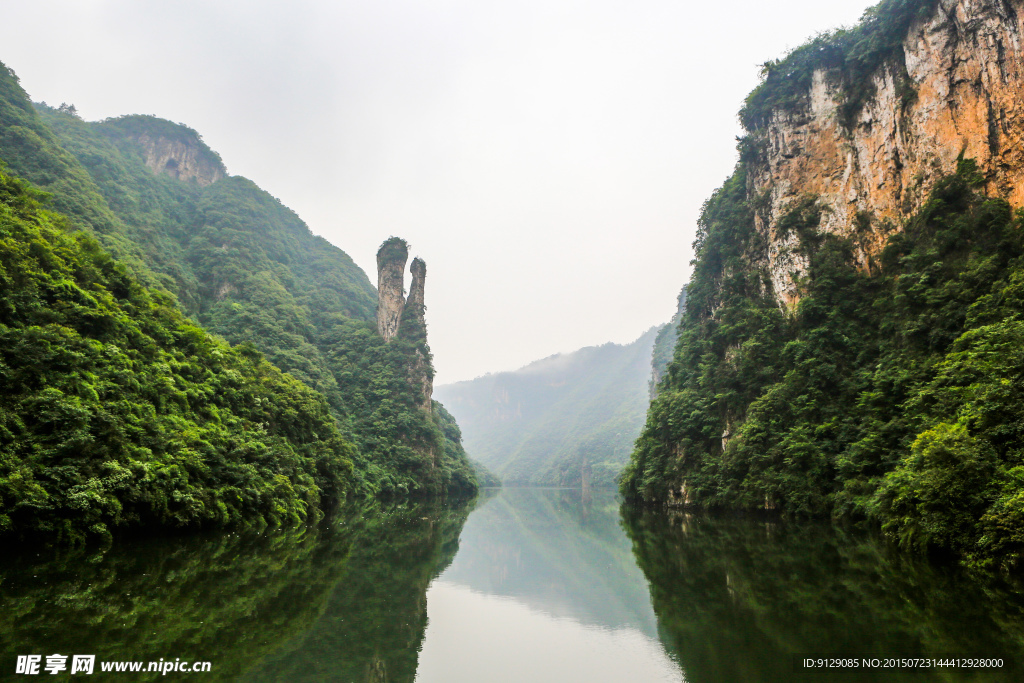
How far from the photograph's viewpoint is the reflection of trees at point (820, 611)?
5031 millimetres

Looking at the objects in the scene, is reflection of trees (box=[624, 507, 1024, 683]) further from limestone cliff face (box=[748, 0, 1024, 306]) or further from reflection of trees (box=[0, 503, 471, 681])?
limestone cliff face (box=[748, 0, 1024, 306])

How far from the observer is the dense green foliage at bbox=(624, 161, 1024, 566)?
35.5 feet

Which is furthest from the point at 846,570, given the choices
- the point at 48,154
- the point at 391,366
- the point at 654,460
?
the point at 48,154

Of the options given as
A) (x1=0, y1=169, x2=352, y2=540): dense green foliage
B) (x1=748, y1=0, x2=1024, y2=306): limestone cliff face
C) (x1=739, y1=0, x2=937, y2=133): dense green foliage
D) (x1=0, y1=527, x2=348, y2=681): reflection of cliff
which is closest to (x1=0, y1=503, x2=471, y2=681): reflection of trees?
(x1=0, y1=527, x2=348, y2=681): reflection of cliff

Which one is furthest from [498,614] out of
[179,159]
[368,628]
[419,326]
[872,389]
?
[179,159]

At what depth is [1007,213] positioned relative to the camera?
67.3 feet

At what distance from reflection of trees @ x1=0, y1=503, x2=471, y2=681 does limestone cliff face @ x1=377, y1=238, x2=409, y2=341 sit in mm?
50577

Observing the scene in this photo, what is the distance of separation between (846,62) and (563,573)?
1478 inches

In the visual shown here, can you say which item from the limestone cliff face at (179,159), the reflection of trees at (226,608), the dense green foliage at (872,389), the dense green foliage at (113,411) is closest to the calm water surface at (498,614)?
the reflection of trees at (226,608)

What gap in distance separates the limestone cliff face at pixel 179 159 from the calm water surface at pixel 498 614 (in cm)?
8548

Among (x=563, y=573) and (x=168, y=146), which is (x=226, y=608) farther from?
(x=168, y=146)

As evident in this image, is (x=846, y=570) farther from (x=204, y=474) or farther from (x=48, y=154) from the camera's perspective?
(x=48, y=154)

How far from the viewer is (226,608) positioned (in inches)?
268

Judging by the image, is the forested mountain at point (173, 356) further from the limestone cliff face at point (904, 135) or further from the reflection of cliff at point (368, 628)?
the limestone cliff face at point (904, 135)
